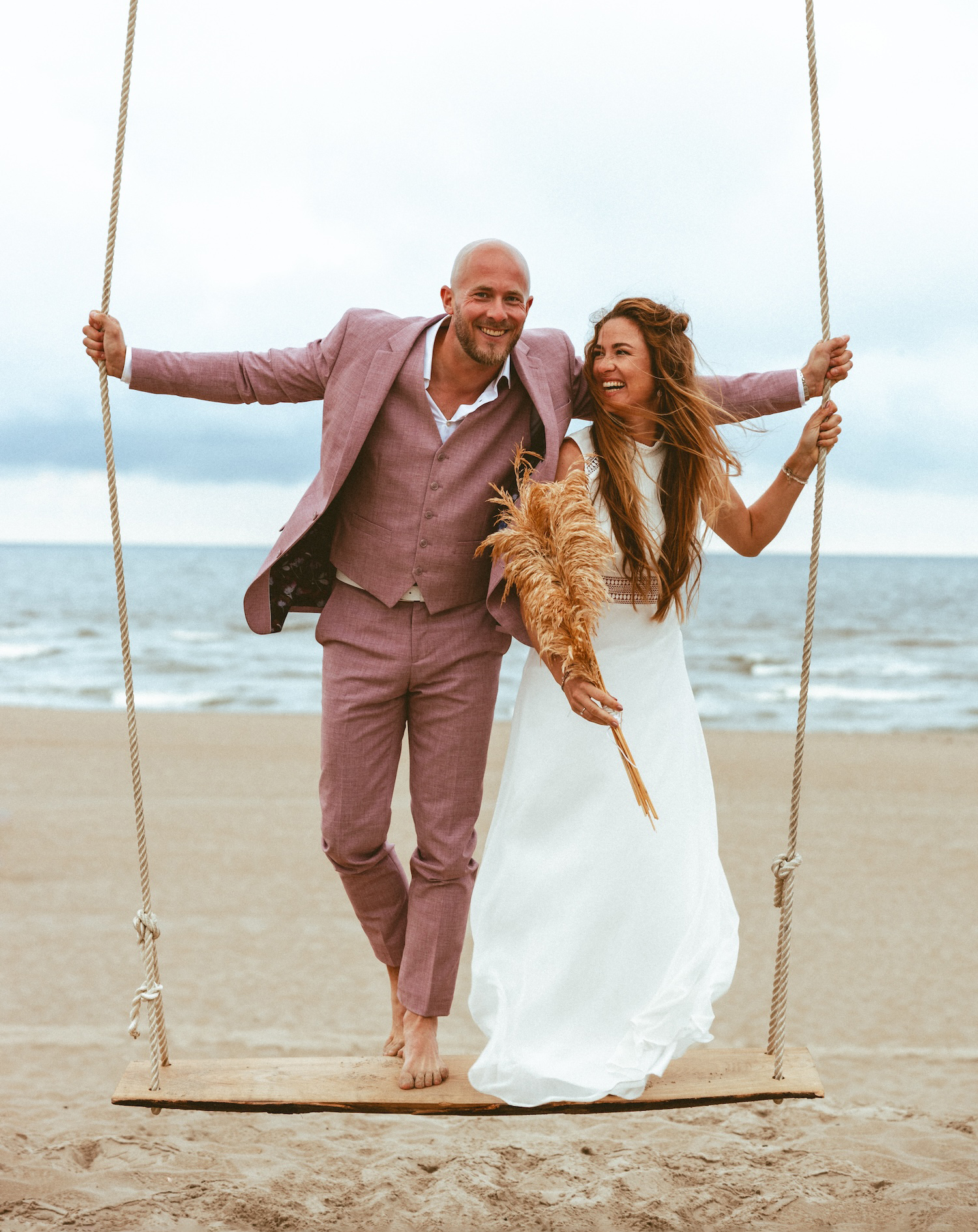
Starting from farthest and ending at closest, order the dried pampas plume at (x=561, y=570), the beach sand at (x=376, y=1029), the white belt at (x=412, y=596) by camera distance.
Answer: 1. the beach sand at (x=376, y=1029)
2. the white belt at (x=412, y=596)
3. the dried pampas plume at (x=561, y=570)

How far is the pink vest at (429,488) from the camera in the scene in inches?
105

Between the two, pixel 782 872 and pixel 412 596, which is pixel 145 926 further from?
pixel 782 872

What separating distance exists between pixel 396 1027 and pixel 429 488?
4.57 ft

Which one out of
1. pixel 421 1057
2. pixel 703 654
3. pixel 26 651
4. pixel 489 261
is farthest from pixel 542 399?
pixel 26 651

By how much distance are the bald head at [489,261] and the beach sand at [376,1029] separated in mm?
2560

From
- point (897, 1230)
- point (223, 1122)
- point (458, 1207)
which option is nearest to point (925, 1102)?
point (897, 1230)

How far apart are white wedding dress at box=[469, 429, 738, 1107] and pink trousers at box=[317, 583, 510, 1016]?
93mm

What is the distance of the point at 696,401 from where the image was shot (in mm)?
2697

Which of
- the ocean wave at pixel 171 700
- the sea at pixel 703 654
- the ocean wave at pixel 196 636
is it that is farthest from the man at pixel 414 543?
the ocean wave at pixel 196 636

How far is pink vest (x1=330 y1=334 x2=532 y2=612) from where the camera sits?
2674mm

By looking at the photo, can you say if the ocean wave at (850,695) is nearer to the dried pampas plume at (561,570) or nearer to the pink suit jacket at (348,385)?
the pink suit jacket at (348,385)

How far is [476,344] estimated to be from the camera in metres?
2.56

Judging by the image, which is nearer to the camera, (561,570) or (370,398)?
(561,570)

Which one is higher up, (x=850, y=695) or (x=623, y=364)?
(x=623, y=364)
